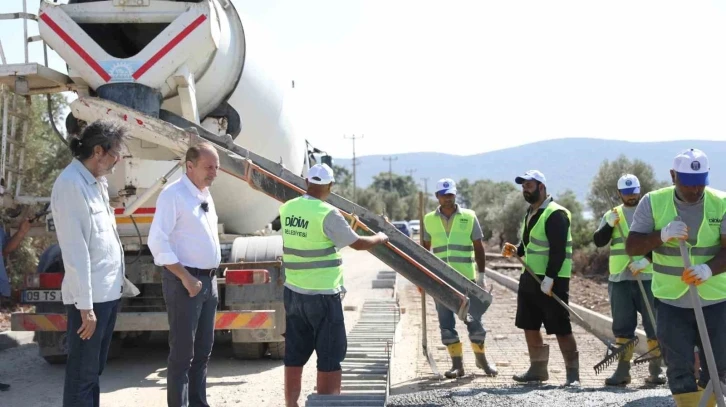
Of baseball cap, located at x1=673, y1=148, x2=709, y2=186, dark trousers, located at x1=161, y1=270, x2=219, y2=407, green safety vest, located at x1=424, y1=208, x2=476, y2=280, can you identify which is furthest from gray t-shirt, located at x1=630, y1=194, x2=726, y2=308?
dark trousers, located at x1=161, y1=270, x2=219, y2=407

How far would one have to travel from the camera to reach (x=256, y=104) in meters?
7.68

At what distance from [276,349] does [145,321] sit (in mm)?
1459

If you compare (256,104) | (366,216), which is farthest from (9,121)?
(366,216)

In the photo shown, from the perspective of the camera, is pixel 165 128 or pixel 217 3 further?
pixel 217 3

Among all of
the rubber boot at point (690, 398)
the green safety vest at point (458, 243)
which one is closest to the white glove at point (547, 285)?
the green safety vest at point (458, 243)

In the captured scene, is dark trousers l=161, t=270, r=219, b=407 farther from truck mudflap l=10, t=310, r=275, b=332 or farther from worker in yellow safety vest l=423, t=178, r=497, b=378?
worker in yellow safety vest l=423, t=178, r=497, b=378

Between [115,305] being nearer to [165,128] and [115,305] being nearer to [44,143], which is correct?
[165,128]

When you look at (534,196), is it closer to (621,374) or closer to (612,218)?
(612,218)

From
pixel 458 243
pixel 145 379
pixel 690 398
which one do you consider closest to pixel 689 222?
pixel 690 398

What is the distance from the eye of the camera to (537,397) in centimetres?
573

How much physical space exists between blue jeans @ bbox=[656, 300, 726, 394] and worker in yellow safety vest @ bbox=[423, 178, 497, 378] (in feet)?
8.27

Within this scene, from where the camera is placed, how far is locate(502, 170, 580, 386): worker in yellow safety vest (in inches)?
257

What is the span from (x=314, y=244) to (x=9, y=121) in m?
4.13

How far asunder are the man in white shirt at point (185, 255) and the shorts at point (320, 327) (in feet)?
2.14
